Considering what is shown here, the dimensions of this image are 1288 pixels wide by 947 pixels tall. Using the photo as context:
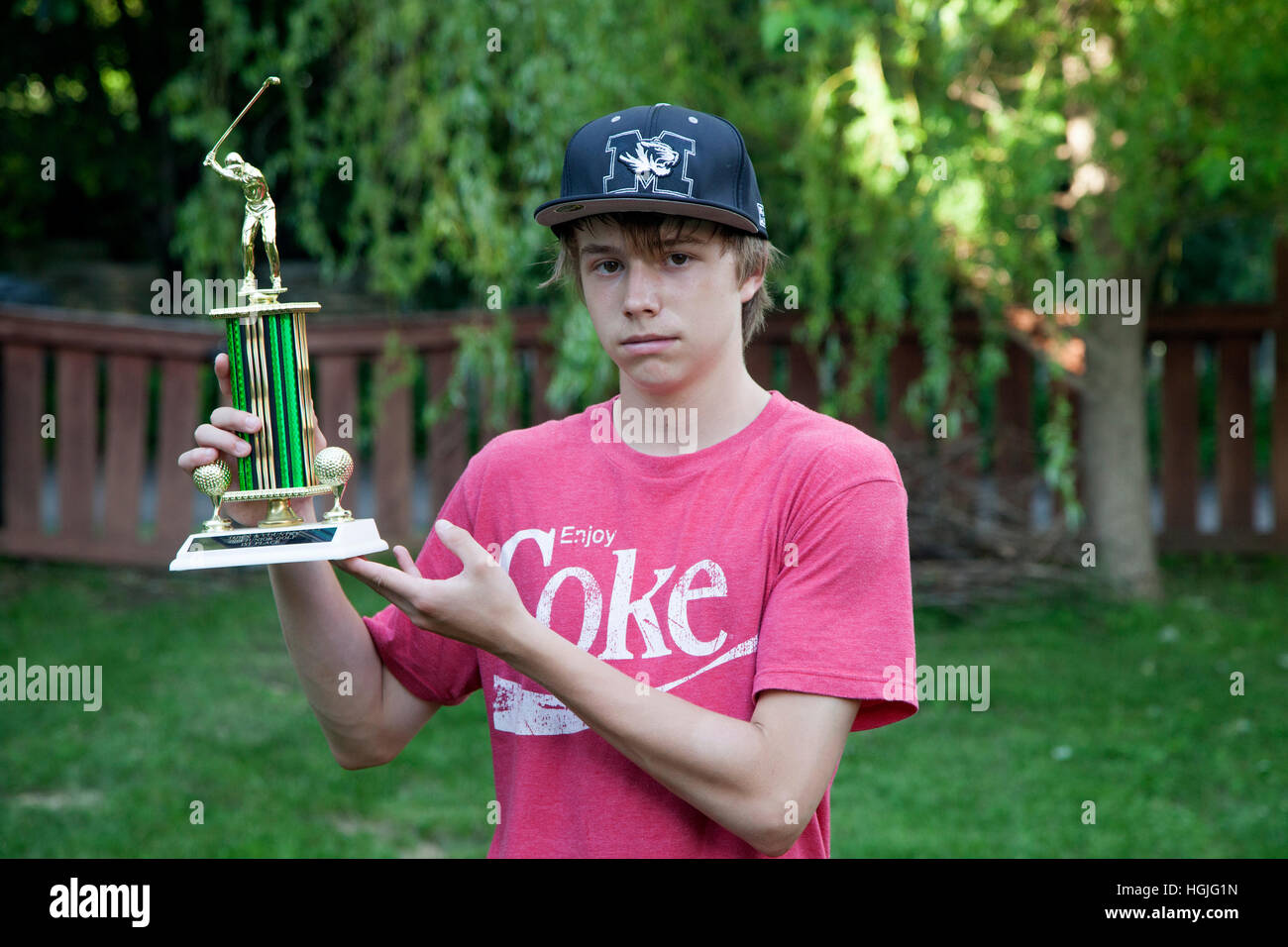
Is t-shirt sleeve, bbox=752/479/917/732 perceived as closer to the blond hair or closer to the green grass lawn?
the blond hair

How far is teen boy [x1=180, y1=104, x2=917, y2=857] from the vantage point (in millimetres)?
1646

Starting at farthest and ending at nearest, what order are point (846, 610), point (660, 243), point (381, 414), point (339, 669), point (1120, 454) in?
point (381, 414)
point (1120, 454)
point (339, 669)
point (660, 243)
point (846, 610)

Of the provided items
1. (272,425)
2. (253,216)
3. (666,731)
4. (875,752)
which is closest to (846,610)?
(666,731)

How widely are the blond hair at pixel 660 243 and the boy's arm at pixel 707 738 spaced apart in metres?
0.60

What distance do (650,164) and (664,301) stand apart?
0.20 meters

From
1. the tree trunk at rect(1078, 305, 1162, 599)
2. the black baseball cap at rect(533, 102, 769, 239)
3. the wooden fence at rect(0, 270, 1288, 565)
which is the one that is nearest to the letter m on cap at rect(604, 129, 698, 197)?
the black baseball cap at rect(533, 102, 769, 239)

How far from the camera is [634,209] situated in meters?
1.77

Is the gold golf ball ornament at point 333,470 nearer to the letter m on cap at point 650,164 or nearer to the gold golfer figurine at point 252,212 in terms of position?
the gold golfer figurine at point 252,212

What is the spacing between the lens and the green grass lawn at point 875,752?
13.4ft

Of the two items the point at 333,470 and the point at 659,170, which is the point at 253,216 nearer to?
the point at 333,470

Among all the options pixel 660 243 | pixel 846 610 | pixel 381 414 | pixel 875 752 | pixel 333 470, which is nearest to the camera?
pixel 846 610

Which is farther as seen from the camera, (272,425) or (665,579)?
(272,425)

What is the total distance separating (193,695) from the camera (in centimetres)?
527
